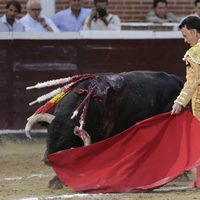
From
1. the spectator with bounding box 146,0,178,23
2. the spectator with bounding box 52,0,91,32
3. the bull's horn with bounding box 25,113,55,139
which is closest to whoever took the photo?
the bull's horn with bounding box 25,113,55,139

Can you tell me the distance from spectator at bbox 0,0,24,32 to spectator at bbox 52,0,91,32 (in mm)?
648

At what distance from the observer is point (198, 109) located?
6625 millimetres

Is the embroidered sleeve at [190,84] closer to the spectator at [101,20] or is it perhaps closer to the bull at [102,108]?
the bull at [102,108]

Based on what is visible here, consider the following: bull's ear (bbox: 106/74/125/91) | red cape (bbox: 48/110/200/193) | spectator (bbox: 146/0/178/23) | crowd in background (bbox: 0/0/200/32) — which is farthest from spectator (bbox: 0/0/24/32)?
red cape (bbox: 48/110/200/193)

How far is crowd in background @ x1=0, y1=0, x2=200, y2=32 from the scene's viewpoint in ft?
32.8

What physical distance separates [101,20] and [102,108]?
355cm

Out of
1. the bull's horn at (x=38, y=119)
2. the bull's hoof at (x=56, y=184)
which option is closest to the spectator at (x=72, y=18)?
the bull's horn at (x=38, y=119)

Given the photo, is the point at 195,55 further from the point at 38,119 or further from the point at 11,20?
the point at 11,20

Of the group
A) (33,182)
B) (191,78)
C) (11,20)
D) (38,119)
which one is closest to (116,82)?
(38,119)

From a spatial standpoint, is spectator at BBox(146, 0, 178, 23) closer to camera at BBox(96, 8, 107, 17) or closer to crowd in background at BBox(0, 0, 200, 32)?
crowd in background at BBox(0, 0, 200, 32)

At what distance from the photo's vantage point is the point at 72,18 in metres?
10.5

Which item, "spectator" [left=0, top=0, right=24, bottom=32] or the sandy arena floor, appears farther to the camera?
"spectator" [left=0, top=0, right=24, bottom=32]

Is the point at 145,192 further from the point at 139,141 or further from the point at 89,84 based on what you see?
the point at 89,84

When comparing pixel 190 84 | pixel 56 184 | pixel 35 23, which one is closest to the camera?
pixel 190 84
